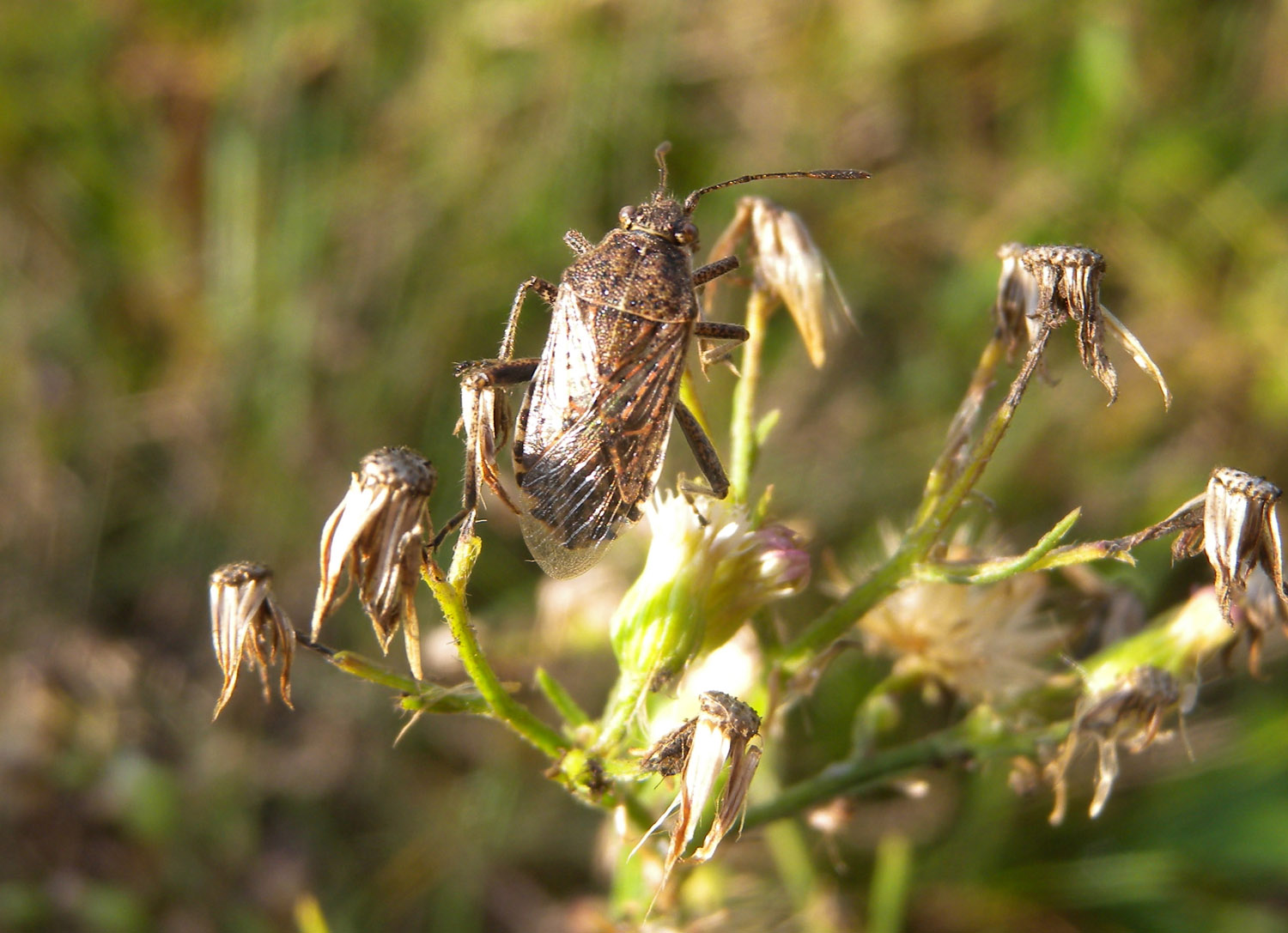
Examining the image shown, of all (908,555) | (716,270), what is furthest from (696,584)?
(716,270)

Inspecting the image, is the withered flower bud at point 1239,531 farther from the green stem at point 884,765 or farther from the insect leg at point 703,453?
the insect leg at point 703,453

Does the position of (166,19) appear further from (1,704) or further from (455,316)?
(1,704)

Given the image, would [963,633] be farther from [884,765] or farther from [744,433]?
[744,433]

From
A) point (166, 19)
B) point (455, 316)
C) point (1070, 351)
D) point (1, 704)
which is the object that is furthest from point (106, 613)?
point (1070, 351)

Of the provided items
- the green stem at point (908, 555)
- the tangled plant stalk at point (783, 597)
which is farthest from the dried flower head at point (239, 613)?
the green stem at point (908, 555)

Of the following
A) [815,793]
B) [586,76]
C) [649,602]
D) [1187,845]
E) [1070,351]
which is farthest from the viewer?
[586,76]

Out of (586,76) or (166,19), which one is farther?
(166,19)
